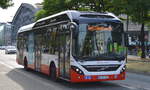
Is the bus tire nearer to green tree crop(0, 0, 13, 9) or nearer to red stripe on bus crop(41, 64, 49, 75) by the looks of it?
red stripe on bus crop(41, 64, 49, 75)

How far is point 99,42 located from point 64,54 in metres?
1.50

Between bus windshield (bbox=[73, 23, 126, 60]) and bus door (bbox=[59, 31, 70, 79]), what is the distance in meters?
0.59

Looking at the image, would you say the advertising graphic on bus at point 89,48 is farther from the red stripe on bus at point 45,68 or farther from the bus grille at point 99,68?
the red stripe on bus at point 45,68

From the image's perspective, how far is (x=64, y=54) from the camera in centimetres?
1232

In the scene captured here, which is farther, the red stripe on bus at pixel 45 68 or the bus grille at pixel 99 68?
the red stripe on bus at pixel 45 68

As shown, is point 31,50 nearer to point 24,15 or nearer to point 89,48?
point 89,48

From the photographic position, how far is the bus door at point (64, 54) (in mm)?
11984

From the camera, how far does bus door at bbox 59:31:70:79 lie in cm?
1198

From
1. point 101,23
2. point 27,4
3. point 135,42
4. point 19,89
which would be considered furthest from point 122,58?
point 27,4

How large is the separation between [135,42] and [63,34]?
5587 centimetres

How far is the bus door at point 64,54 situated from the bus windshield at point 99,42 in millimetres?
592

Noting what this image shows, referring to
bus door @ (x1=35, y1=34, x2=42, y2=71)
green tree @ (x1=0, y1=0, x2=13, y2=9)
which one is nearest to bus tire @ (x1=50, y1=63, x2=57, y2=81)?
bus door @ (x1=35, y1=34, x2=42, y2=71)

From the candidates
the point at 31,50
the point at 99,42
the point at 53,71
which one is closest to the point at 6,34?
the point at 31,50

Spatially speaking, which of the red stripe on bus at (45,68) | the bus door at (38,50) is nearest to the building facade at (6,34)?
the bus door at (38,50)
